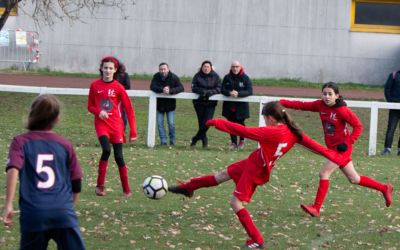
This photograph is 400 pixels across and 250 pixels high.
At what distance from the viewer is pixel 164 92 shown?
55.7 feet

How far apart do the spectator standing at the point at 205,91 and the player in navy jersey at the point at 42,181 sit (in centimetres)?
1087

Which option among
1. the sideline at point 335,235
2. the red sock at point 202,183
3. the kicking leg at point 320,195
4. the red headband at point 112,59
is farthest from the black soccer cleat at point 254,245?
the red headband at point 112,59

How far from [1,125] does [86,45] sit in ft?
35.1

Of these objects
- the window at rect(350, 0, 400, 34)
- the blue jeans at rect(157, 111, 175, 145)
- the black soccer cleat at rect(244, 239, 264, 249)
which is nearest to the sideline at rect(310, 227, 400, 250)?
the black soccer cleat at rect(244, 239, 264, 249)

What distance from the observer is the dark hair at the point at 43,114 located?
6.09m

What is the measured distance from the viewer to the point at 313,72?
30406 millimetres

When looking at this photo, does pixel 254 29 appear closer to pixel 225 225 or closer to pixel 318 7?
pixel 318 7

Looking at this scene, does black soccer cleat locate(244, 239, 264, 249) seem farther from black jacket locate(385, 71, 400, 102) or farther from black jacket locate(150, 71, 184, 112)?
black jacket locate(385, 71, 400, 102)

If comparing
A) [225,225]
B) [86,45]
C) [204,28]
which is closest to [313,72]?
[204,28]

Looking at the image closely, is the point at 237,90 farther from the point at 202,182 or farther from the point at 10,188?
the point at 10,188

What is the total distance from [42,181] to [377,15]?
1010 inches

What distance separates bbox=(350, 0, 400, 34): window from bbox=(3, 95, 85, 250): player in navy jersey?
25.1 m

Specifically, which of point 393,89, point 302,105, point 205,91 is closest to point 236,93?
point 205,91

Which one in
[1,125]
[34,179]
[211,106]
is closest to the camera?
[34,179]
